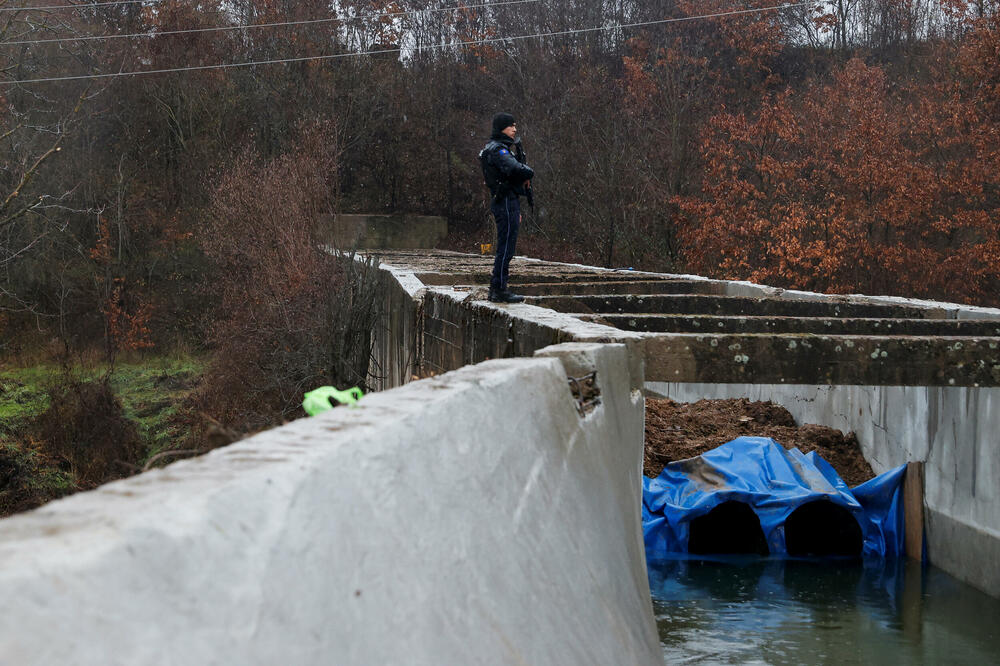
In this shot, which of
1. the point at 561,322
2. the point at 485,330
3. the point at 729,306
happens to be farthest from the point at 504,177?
the point at 729,306

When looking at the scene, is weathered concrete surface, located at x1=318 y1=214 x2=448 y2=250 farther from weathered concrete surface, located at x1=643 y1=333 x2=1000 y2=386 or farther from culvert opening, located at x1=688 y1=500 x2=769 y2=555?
weathered concrete surface, located at x1=643 y1=333 x2=1000 y2=386

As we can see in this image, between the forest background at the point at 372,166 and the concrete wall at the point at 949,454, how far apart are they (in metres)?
10.6

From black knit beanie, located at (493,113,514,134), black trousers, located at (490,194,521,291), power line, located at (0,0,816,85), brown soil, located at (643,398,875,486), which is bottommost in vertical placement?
brown soil, located at (643,398,875,486)

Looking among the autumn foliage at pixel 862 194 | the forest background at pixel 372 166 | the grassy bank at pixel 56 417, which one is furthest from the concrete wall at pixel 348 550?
the autumn foliage at pixel 862 194

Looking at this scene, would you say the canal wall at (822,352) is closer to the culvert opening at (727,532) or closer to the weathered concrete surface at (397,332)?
the weathered concrete surface at (397,332)

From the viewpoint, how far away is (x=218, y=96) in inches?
1629

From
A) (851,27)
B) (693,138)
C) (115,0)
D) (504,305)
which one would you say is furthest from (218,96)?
(504,305)

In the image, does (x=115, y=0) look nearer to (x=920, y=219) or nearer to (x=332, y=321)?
(x=332, y=321)

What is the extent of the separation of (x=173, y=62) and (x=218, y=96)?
7.01 feet

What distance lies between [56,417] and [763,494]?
18.2 meters

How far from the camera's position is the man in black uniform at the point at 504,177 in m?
8.85

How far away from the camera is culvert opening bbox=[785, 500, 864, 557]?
14.0m

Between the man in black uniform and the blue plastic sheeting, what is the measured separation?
528 centimetres

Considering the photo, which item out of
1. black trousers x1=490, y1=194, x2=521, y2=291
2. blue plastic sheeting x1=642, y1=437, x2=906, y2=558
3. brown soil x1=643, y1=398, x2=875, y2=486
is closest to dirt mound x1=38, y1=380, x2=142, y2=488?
brown soil x1=643, y1=398, x2=875, y2=486
